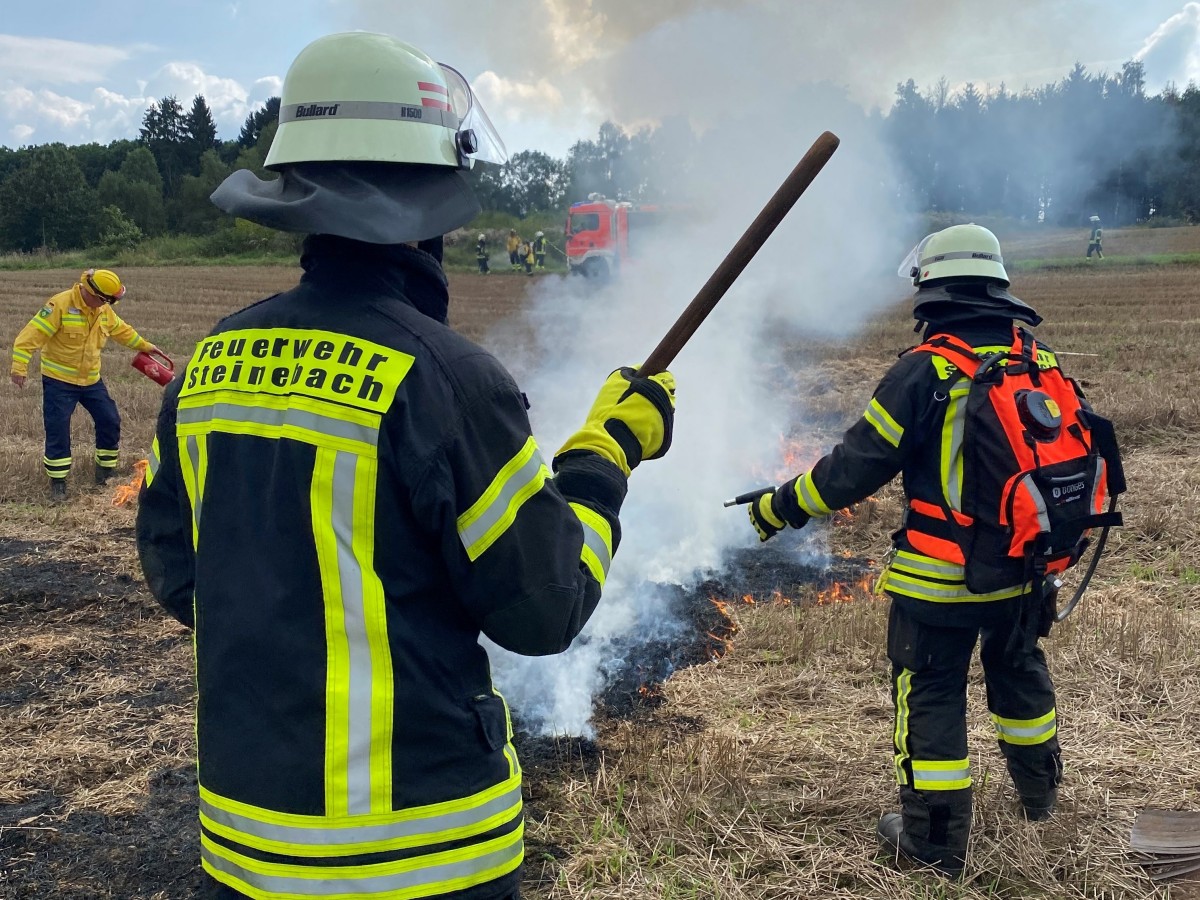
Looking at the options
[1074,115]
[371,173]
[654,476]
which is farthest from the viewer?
[1074,115]

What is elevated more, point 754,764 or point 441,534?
point 441,534

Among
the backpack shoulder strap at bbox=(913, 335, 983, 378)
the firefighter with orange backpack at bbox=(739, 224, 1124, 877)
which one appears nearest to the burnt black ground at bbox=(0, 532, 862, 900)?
the firefighter with orange backpack at bbox=(739, 224, 1124, 877)

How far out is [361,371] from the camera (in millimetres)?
1429

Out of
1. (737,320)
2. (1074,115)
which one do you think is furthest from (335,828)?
(1074,115)

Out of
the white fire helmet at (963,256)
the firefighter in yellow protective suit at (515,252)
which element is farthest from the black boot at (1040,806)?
the firefighter in yellow protective suit at (515,252)

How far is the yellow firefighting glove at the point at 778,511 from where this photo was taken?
319 centimetres

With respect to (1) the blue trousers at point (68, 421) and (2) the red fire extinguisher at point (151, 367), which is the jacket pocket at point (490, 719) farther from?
(1) the blue trousers at point (68, 421)

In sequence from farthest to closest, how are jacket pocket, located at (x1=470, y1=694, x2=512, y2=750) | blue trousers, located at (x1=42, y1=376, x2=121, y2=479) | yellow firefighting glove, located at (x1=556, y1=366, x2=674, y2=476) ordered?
blue trousers, located at (x1=42, y1=376, x2=121, y2=479) < yellow firefighting glove, located at (x1=556, y1=366, x2=674, y2=476) < jacket pocket, located at (x1=470, y1=694, x2=512, y2=750)

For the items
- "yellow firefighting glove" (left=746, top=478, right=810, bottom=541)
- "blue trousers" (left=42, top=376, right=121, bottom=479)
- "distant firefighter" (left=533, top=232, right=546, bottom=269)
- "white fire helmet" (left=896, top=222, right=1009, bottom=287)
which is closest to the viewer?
"white fire helmet" (left=896, top=222, right=1009, bottom=287)

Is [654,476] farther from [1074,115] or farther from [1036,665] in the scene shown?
[1074,115]

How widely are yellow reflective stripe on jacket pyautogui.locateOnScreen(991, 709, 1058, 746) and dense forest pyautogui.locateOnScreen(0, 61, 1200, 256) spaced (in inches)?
91.6

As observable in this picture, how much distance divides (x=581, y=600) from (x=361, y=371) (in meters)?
0.51

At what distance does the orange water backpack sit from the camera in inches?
105

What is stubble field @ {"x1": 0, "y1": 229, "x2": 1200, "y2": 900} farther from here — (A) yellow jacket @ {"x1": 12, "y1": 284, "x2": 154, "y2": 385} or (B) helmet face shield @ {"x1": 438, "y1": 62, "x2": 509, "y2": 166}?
(B) helmet face shield @ {"x1": 438, "y1": 62, "x2": 509, "y2": 166}
